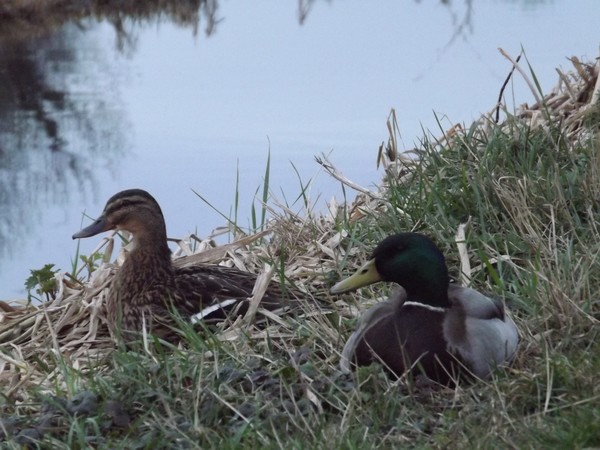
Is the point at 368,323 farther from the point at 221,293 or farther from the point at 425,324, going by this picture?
the point at 221,293

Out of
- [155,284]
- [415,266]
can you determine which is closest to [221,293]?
[155,284]

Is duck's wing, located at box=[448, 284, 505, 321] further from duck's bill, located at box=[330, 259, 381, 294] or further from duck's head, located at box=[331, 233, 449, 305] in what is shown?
duck's bill, located at box=[330, 259, 381, 294]

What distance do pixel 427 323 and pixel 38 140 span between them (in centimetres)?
762

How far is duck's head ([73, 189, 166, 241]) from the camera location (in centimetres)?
499

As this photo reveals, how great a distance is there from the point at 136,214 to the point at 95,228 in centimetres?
22

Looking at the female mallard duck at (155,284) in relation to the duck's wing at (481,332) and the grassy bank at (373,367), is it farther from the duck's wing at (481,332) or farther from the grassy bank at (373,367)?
the duck's wing at (481,332)

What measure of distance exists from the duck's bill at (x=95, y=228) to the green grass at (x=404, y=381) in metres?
0.94

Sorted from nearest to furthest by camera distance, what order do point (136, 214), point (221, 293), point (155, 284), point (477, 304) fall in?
1. point (477, 304)
2. point (221, 293)
3. point (155, 284)
4. point (136, 214)

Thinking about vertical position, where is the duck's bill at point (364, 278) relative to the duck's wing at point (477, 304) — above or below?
above

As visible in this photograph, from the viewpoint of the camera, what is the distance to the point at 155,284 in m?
4.70

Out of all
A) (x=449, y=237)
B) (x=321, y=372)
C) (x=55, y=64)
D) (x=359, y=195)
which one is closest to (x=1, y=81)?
(x=55, y=64)

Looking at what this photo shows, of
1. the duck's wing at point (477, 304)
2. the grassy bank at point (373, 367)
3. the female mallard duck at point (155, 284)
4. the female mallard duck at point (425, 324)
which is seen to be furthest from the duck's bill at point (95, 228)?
the duck's wing at point (477, 304)

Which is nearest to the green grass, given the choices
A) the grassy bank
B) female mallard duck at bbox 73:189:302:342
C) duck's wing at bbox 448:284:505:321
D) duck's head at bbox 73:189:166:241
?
the grassy bank

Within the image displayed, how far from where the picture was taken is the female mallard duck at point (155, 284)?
14.4ft
